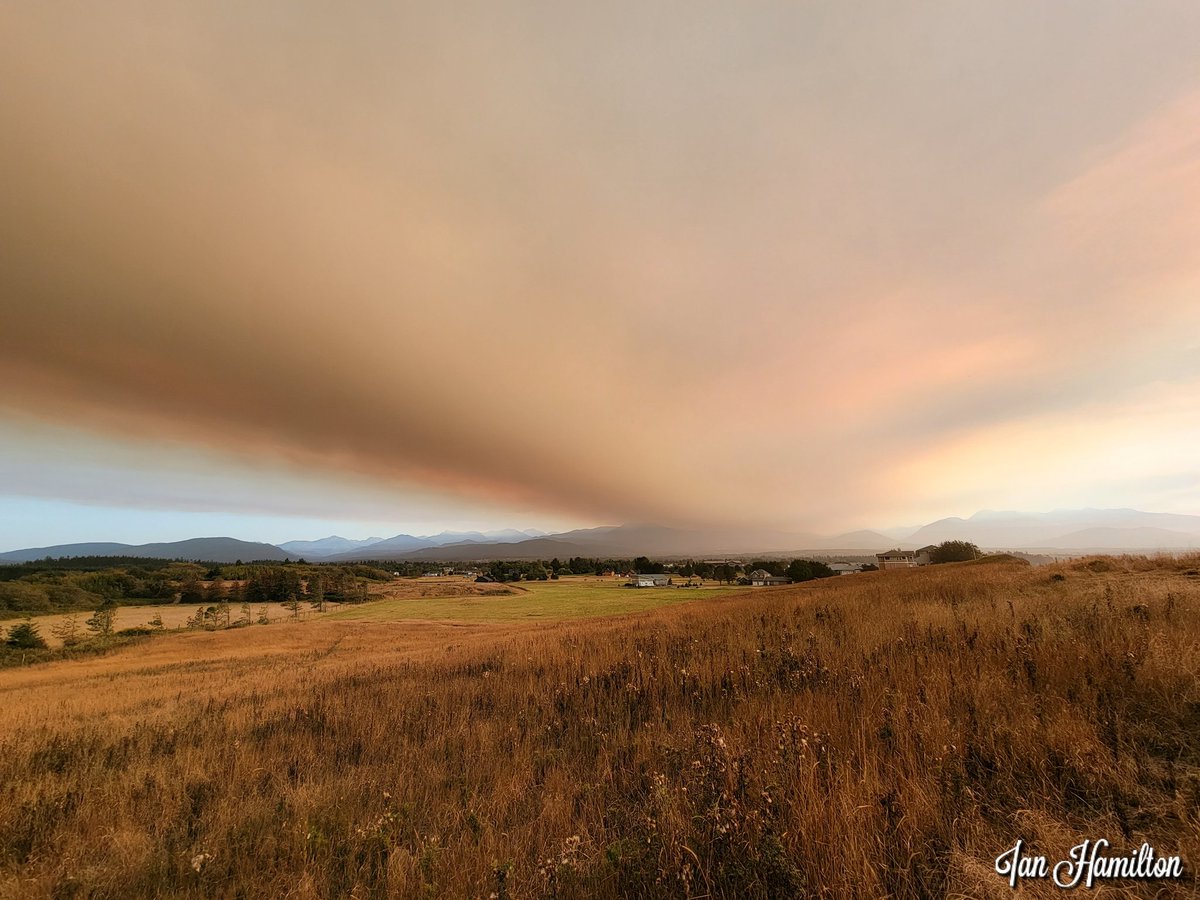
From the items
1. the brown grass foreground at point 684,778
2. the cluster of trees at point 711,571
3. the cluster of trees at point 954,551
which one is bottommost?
the cluster of trees at point 711,571

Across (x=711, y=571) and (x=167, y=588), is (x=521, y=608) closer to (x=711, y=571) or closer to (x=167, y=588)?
(x=711, y=571)

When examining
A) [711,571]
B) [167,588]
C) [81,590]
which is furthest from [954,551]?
[81,590]

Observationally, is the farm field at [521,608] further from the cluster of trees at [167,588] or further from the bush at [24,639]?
the bush at [24,639]

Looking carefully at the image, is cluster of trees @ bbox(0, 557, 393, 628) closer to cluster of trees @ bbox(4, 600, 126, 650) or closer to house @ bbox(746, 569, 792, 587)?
cluster of trees @ bbox(4, 600, 126, 650)

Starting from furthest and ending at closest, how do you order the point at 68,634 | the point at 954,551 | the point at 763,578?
the point at 763,578, the point at 68,634, the point at 954,551

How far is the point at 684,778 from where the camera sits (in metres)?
4.26

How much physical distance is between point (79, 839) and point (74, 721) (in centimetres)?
1101

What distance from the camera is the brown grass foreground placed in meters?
2.97

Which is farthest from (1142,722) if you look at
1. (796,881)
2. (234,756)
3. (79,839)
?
(234,756)

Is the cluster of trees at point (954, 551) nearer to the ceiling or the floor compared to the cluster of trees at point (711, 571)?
nearer to the ceiling

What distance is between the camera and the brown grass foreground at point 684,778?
297cm

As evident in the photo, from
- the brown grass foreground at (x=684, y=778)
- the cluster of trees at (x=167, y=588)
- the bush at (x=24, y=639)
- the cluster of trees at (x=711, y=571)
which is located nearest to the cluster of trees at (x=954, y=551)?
the cluster of trees at (x=711, y=571)

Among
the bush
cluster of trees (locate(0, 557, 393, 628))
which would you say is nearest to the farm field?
cluster of trees (locate(0, 557, 393, 628))

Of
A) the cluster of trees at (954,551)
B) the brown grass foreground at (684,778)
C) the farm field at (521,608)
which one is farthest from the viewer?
the cluster of trees at (954,551)
